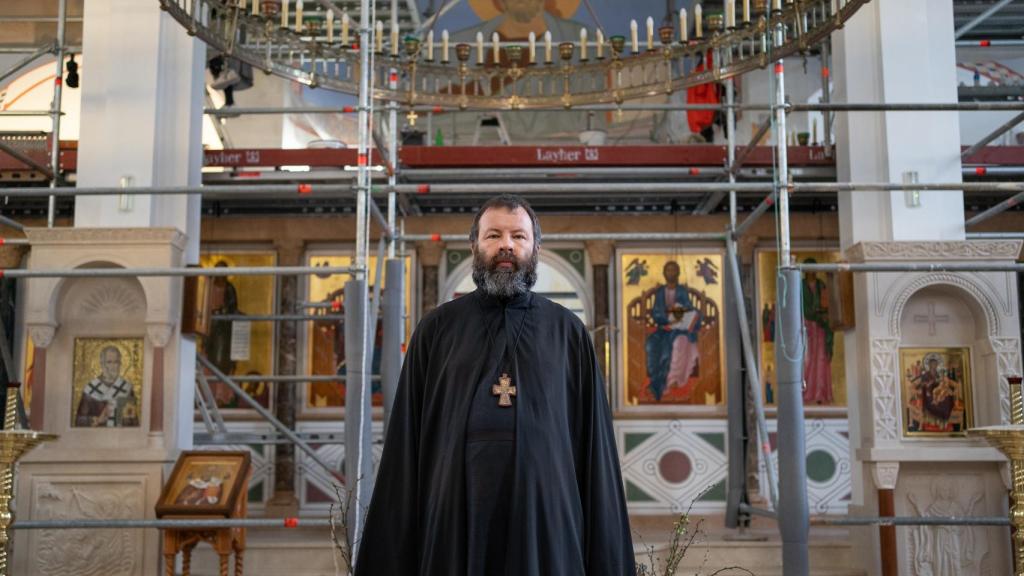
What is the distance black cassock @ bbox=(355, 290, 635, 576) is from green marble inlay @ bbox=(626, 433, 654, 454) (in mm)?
9216

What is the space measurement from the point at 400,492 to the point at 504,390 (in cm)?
44

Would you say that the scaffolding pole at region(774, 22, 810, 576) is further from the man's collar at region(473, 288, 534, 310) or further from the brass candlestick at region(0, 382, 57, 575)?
the brass candlestick at region(0, 382, 57, 575)

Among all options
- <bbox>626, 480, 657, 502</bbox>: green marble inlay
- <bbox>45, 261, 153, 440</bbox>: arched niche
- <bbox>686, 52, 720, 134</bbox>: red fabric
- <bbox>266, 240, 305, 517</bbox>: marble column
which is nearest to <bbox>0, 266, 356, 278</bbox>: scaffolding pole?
<bbox>45, 261, 153, 440</bbox>: arched niche

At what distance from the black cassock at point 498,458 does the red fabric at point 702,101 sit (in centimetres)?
921

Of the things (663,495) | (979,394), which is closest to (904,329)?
(979,394)

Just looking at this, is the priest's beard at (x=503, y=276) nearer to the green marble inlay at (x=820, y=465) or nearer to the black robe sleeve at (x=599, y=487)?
the black robe sleeve at (x=599, y=487)

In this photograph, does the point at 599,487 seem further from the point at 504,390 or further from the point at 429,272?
the point at 429,272

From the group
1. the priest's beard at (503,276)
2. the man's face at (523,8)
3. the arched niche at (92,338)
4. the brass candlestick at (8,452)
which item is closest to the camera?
the priest's beard at (503,276)

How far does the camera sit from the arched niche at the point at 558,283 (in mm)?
12883

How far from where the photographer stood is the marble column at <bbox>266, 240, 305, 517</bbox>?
1240 centimetres

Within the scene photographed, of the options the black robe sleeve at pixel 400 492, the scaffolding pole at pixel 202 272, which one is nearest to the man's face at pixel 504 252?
the black robe sleeve at pixel 400 492

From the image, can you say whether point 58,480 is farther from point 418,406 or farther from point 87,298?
point 418,406

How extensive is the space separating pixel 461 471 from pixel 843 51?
7.10 meters

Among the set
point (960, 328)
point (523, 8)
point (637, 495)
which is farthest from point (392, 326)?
point (523, 8)
